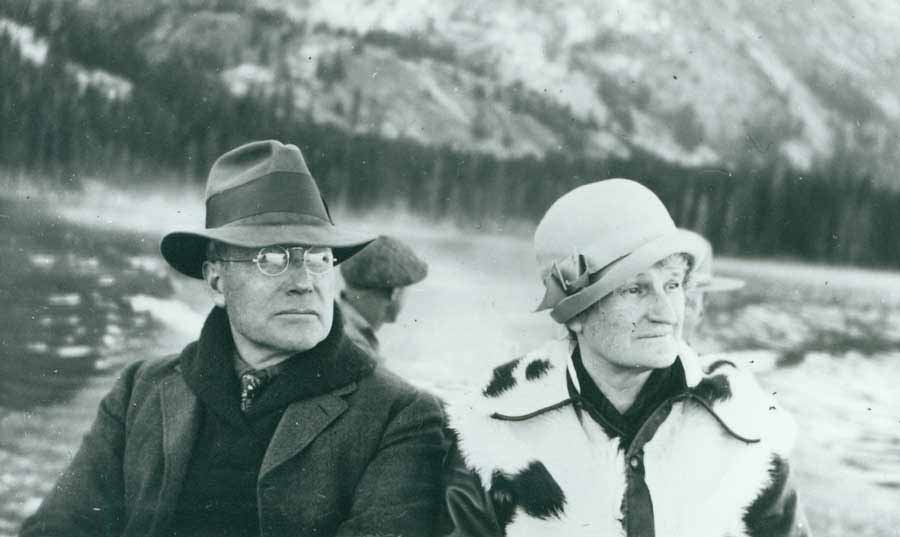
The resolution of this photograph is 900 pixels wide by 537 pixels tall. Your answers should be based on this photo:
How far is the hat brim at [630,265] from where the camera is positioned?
2340 mm

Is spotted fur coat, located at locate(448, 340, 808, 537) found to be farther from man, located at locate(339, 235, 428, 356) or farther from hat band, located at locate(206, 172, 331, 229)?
man, located at locate(339, 235, 428, 356)

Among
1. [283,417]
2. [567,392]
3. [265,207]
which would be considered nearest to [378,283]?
[265,207]

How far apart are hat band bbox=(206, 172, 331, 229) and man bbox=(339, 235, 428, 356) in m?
1.02

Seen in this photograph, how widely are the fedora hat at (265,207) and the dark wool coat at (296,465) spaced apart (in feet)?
0.97

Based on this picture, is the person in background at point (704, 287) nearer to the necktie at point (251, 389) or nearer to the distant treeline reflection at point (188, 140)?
the distant treeline reflection at point (188, 140)

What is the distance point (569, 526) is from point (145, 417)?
1.15m

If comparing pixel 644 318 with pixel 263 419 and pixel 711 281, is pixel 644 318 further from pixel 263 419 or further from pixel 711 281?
pixel 711 281

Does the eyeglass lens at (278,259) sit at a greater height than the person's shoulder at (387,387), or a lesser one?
greater

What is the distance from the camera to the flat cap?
3.73 m

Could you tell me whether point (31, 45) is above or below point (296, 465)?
above

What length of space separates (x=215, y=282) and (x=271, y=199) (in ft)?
1.01

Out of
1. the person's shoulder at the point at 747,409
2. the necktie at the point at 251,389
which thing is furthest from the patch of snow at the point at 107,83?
the person's shoulder at the point at 747,409

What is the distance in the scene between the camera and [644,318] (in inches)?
93.7

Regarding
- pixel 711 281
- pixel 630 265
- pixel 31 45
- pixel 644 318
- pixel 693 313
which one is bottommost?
pixel 693 313
